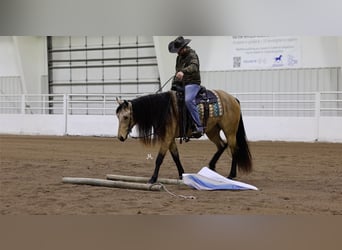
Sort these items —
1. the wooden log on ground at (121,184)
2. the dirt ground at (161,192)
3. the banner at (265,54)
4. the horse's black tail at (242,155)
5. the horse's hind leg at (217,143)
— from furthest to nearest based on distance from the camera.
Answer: the banner at (265,54) → the horse's hind leg at (217,143) → the horse's black tail at (242,155) → the wooden log on ground at (121,184) → the dirt ground at (161,192)

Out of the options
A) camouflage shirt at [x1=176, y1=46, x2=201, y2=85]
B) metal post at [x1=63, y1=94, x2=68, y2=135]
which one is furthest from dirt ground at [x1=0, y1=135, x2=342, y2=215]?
metal post at [x1=63, y1=94, x2=68, y2=135]

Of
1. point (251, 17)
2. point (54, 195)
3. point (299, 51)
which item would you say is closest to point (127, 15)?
point (251, 17)

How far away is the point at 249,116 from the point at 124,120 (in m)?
7.90

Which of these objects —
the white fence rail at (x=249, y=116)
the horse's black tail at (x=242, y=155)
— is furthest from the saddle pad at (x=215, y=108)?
the white fence rail at (x=249, y=116)

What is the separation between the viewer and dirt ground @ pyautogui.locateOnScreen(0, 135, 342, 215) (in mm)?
3469

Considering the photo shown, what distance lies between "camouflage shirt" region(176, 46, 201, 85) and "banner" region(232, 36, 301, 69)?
8093 millimetres

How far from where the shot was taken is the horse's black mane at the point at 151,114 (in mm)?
4473

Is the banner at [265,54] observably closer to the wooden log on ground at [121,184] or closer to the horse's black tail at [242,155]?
the horse's black tail at [242,155]

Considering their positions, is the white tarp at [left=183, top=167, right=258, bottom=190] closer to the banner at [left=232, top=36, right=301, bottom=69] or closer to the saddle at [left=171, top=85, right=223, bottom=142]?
the saddle at [left=171, top=85, right=223, bottom=142]

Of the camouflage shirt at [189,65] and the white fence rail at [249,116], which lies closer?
the camouflage shirt at [189,65]

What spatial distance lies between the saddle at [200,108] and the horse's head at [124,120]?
20.7 inches

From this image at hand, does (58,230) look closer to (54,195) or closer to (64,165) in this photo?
(54,195)

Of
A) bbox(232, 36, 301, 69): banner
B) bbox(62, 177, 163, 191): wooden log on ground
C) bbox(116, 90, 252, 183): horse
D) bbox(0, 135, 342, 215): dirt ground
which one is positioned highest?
bbox(232, 36, 301, 69): banner

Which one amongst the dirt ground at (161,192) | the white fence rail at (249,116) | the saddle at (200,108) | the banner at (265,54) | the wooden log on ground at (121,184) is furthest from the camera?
the banner at (265,54)
